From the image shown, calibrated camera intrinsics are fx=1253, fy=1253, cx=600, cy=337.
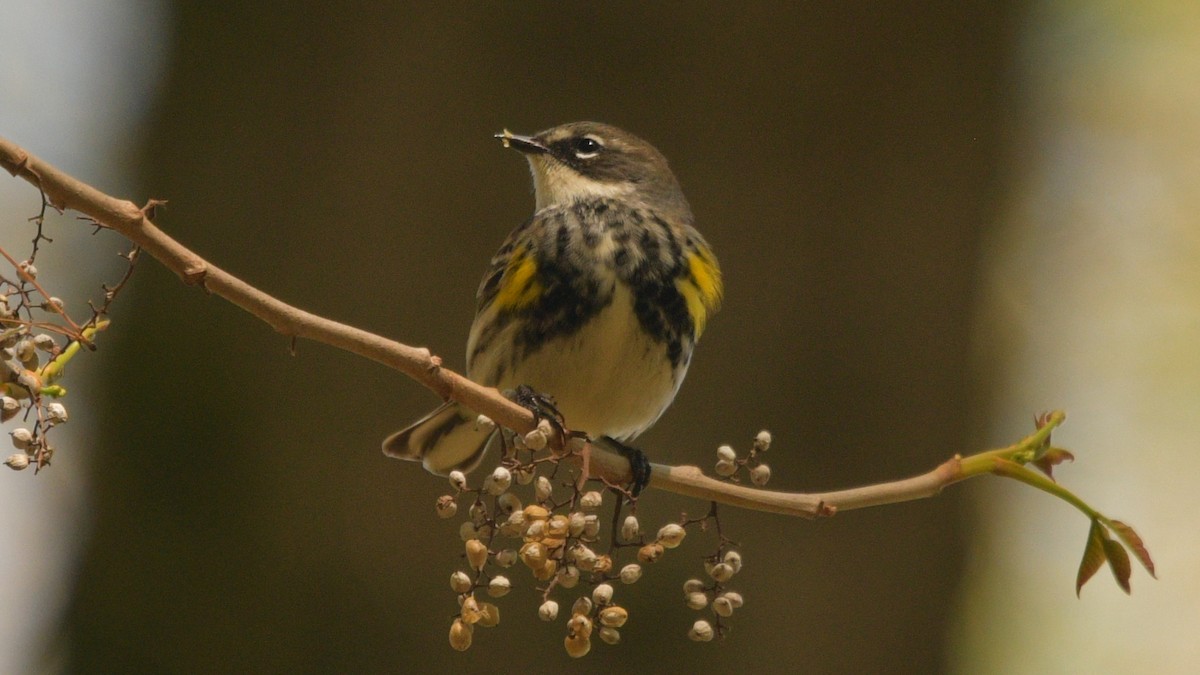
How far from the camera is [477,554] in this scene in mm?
1332

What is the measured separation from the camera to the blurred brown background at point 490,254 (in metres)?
3.97

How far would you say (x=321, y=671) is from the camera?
13.3 ft

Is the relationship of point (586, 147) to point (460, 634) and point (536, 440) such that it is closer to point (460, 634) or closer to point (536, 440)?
point (536, 440)

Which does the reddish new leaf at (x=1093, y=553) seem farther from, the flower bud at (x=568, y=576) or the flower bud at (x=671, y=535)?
the flower bud at (x=568, y=576)

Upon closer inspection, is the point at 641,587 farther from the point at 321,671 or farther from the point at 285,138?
the point at 285,138

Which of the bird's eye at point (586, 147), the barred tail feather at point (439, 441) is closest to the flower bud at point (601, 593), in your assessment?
the barred tail feather at point (439, 441)

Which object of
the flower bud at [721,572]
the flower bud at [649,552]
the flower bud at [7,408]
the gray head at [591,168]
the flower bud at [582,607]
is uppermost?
the gray head at [591,168]

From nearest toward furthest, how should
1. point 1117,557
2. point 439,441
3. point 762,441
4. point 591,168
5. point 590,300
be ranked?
1. point 1117,557
2. point 762,441
3. point 590,300
4. point 439,441
5. point 591,168

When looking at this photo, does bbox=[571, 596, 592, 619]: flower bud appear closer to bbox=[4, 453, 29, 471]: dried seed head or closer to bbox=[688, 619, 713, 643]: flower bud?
bbox=[688, 619, 713, 643]: flower bud

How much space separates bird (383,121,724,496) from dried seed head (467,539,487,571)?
1058 millimetres

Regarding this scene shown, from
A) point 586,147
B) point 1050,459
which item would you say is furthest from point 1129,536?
point 586,147

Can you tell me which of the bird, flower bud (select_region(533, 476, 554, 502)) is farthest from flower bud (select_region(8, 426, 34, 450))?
the bird

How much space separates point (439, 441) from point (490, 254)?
96 centimetres

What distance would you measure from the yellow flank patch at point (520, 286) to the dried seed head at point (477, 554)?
55.3 inches
